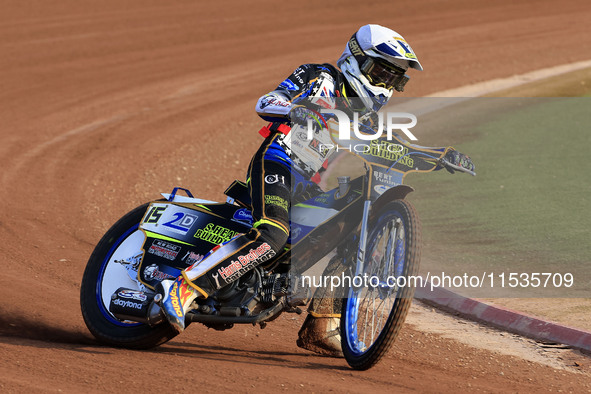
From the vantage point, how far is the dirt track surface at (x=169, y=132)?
5.67 meters

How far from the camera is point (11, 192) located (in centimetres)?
1145

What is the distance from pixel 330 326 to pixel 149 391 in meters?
1.74

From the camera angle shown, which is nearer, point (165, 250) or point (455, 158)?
point (455, 158)

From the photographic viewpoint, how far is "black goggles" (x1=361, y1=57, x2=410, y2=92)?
5.96 meters

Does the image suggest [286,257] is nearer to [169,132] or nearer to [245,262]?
[245,262]

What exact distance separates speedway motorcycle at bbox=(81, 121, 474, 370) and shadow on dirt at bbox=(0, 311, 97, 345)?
0.22 meters

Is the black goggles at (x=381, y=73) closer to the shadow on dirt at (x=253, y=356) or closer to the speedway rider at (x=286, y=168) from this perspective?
the speedway rider at (x=286, y=168)

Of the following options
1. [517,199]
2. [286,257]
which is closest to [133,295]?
[286,257]

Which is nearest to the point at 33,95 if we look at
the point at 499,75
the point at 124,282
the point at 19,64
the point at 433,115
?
the point at 19,64

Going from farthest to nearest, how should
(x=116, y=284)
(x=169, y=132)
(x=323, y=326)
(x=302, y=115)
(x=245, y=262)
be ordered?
1. (x=169, y=132)
2. (x=116, y=284)
3. (x=323, y=326)
4. (x=245, y=262)
5. (x=302, y=115)

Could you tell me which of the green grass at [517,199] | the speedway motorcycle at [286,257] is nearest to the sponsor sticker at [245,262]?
the speedway motorcycle at [286,257]

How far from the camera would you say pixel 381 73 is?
236 inches

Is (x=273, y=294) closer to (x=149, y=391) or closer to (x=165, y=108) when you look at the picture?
(x=149, y=391)

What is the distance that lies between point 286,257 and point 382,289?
77 cm
